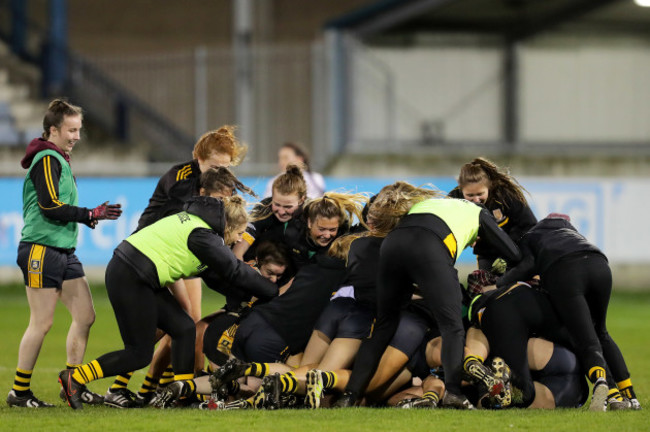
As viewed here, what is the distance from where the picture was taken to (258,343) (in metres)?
7.05

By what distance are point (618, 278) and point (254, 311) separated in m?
10.2

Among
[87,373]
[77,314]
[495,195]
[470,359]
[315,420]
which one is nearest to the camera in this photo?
[315,420]

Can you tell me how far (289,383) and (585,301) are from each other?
74.1 inches

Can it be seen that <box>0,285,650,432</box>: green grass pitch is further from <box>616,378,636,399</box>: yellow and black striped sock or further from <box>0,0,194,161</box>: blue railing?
<box>0,0,194,161</box>: blue railing

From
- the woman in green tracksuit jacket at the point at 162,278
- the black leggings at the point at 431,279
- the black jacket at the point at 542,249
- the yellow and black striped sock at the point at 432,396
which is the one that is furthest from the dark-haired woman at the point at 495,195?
the woman in green tracksuit jacket at the point at 162,278

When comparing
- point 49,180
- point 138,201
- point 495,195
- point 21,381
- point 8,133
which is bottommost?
point 21,381

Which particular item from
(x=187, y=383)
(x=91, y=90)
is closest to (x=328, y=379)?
(x=187, y=383)

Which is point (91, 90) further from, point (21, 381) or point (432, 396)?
point (432, 396)

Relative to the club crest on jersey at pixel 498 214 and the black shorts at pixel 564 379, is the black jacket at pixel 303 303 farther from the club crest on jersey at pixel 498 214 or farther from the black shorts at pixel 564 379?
the black shorts at pixel 564 379

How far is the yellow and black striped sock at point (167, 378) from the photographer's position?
715cm

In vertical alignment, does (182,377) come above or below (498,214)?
below

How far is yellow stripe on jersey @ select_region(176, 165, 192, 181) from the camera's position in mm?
7746

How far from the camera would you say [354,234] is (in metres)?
7.34

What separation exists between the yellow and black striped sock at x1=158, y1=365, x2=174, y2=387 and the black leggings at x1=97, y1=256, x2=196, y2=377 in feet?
1.25
